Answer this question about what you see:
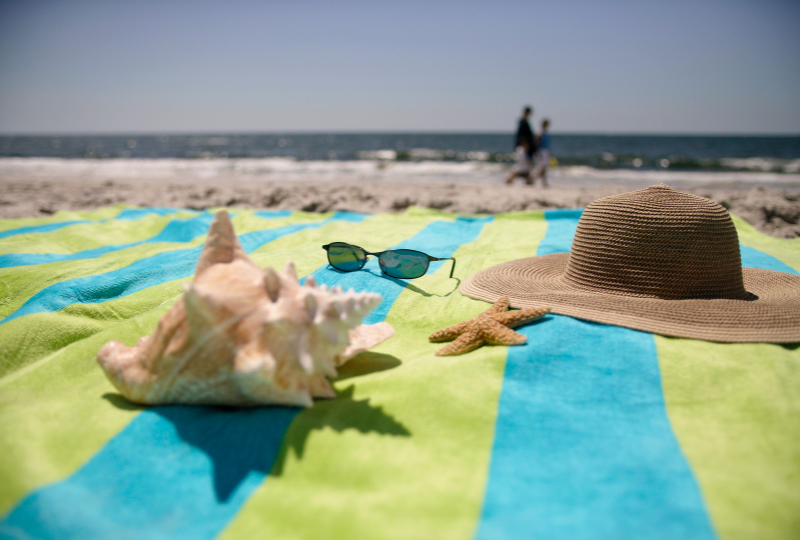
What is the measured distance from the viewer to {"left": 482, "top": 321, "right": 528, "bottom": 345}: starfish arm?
1.82m

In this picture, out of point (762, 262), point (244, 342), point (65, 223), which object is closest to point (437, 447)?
point (244, 342)

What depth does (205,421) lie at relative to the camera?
1434 mm

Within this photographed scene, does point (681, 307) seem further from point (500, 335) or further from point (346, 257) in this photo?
point (346, 257)

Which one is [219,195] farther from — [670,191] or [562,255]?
[670,191]

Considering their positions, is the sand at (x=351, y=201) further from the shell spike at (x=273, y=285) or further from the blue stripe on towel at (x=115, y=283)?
the shell spike at (x=273, y=285)

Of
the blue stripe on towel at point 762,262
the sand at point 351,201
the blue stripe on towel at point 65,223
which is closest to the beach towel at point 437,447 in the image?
the blue stripe on towel at point 762,262

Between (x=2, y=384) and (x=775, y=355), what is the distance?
9.43 ft

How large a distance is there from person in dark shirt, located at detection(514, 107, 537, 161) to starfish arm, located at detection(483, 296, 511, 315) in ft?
28.8

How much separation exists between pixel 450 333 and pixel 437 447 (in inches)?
27.3

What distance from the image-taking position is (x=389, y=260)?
278cm

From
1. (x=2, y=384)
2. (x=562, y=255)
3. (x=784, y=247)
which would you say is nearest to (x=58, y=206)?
(x=2, y=384)

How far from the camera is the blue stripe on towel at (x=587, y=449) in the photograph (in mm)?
1081

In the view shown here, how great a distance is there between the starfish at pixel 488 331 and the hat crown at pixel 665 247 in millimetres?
503

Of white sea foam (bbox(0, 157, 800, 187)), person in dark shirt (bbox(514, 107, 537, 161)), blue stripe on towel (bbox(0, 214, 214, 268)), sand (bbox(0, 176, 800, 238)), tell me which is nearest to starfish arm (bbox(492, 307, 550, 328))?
blue stripe on towel (bbox(0, 214, 214, 268))
